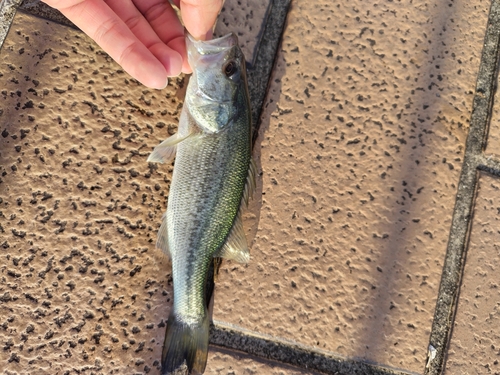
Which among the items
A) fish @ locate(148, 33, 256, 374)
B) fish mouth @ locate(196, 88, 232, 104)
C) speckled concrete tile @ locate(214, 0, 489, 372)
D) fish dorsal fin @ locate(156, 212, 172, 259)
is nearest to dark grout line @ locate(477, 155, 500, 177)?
speckled concrete tile @ locate(214, 0, 489, 372)

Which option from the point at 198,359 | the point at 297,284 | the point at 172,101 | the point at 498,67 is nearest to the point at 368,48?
the point at 498,67

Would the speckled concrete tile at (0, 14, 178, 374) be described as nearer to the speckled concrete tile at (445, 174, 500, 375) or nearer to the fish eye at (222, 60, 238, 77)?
the fish eye at (222, 60, 238, 77)

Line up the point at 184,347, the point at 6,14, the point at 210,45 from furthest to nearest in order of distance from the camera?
the point at 6,14 < the point at 210,45 < the point at 184,347

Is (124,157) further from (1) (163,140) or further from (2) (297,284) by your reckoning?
(2) (297,284)

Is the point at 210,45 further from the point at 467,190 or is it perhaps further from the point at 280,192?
the point at 467,190

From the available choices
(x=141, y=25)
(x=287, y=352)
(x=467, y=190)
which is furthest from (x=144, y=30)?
(x=467, y=190)

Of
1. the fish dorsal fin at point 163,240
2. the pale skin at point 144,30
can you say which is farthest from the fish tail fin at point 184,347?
the pale skin at point 144,30

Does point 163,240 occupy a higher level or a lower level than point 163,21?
lower

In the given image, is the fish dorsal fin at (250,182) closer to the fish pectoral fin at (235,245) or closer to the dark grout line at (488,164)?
the fish pectoral fin at (235,245)
